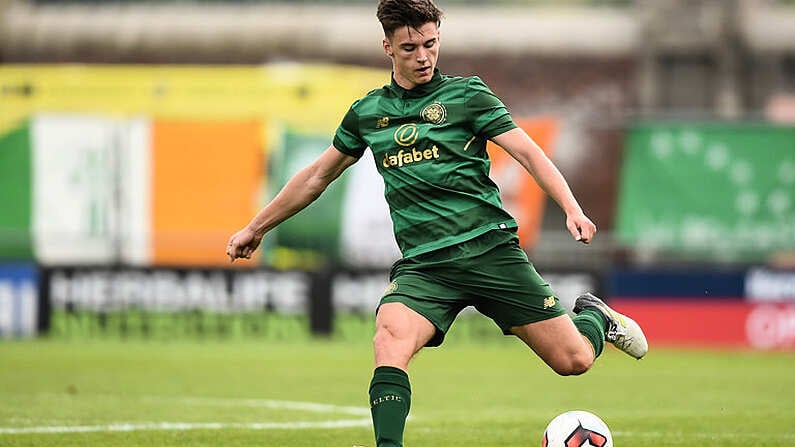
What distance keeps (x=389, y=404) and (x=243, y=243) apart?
1.36m

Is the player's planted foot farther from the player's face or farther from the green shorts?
the player's face

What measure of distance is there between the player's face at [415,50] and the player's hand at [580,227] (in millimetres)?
1019

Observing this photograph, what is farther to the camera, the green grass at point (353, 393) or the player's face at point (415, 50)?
the green grass at point (353, 393)

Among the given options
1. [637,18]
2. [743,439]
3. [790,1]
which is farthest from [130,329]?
[790,1]

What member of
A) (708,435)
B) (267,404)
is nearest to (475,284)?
(708,435)

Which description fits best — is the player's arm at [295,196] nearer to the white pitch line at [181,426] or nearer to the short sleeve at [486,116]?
the short sleeve at [486,116]

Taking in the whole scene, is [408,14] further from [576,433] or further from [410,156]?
[576,433]

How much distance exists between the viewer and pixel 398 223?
714cm

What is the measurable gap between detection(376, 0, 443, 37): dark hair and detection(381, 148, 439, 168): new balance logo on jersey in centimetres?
58

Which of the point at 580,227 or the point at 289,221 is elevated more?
the point at 580,227

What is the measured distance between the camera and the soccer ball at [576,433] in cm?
721

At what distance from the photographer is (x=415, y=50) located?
22.8ft

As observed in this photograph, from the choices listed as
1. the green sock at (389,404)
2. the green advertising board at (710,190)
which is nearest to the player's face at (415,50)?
the green sock at (389,404)

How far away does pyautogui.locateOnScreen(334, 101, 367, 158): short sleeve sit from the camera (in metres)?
7.27
